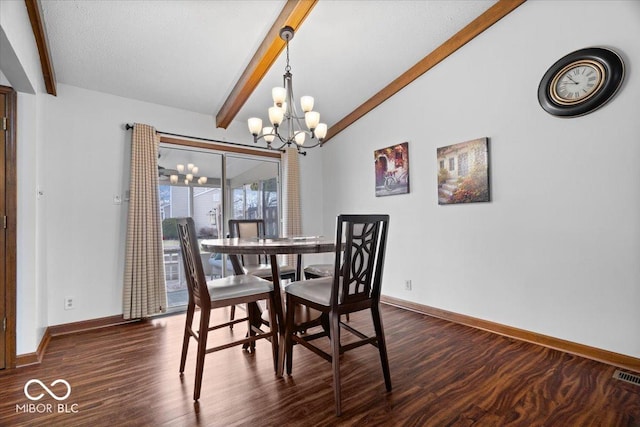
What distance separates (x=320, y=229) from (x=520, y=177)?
290 cm

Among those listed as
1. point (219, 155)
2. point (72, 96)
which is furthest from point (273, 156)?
point (72, 96)

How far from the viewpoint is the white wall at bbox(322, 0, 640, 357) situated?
79.8 inches

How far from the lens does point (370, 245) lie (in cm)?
177

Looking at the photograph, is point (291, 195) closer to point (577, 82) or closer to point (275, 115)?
point (275, 115)

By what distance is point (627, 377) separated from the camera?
6.08 ft

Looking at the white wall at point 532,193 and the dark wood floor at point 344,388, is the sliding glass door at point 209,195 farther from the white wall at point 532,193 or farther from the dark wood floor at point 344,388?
the white wall at point 532,193

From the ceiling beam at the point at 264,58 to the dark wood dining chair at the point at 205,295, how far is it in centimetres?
171

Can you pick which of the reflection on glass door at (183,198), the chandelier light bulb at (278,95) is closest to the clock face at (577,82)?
the chandelier light bulb at (278,95)

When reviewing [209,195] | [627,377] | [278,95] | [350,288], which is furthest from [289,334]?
[209,195]

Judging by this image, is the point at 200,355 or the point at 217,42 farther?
the point at 217,42

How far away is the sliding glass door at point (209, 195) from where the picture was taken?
137 inches

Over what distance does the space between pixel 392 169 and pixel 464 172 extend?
0.90 metres

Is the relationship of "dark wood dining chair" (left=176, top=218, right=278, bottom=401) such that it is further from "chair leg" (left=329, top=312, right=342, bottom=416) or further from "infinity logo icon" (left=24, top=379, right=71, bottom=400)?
"infinity logo icon" (left=24, top=379, right=71, bottom=400)

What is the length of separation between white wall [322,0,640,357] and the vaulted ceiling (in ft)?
1.10
